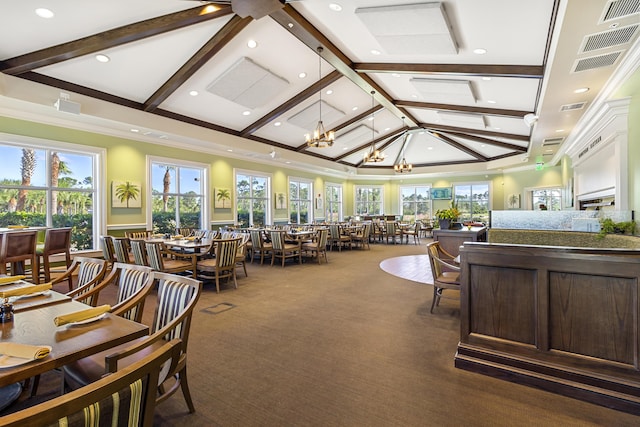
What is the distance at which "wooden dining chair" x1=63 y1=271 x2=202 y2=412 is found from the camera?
1.71 m

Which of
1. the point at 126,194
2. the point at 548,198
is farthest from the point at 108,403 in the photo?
the point at 548,198

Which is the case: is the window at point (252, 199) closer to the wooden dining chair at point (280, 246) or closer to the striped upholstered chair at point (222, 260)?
the wooden dining chair at point (280, 246)

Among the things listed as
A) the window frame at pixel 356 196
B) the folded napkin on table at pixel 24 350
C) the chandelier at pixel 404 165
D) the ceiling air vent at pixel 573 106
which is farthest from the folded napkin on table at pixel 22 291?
the window frame at pixel 356 196

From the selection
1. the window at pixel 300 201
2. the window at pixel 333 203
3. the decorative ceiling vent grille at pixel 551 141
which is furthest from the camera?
the window at pixel 333 203

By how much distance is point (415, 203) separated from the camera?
1602 cm

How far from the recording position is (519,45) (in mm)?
4352

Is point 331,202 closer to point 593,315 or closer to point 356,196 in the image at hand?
point 356,196

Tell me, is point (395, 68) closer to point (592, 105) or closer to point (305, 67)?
point (305, 67)

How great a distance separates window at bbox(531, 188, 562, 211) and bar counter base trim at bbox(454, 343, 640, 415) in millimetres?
11469

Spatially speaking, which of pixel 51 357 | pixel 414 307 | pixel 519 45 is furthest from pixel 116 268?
pixel 519 45

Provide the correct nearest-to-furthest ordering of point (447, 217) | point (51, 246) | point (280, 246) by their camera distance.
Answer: point (51, 246), point (447, 217), point (280, 246)

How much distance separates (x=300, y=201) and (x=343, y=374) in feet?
34.5

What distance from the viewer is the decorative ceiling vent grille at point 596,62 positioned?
3701 mm

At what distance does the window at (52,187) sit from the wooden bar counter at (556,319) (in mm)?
7439
